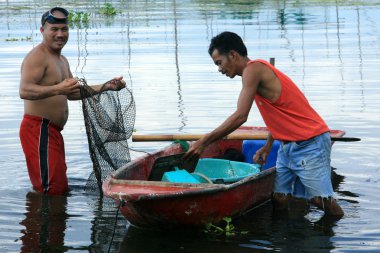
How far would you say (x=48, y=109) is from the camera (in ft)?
28.9

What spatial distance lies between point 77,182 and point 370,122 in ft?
15.2

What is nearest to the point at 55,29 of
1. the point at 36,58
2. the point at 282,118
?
the point at 36,58

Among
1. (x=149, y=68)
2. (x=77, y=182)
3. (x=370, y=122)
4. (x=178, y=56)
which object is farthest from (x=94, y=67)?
(x=77, y=182)

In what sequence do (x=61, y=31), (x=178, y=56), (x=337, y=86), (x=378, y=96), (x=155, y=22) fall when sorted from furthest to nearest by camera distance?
(x=155, y=22)
(x=178, y=56)
(x=337, y=86)
(x=378, y=96)
(x=61, y=31)

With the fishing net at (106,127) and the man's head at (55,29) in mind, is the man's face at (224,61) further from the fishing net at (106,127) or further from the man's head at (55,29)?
the man's head at (55,29)

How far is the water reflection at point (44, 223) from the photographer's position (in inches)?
305

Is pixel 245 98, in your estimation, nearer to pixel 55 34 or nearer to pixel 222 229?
pixel 222 229

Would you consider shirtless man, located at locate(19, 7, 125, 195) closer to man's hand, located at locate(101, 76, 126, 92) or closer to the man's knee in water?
man's hand, located at locate(101, 76, 126, 92)

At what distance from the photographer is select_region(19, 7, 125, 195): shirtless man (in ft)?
28.5

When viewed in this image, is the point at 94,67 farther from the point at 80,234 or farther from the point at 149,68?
the point at 80,234

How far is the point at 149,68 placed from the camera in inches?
754

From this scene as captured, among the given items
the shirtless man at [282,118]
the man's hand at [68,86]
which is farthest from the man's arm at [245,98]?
the man's hand at [68,86]

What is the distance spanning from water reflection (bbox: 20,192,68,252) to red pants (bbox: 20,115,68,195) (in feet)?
0.81

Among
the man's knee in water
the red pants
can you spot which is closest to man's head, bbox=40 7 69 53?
the red pants
